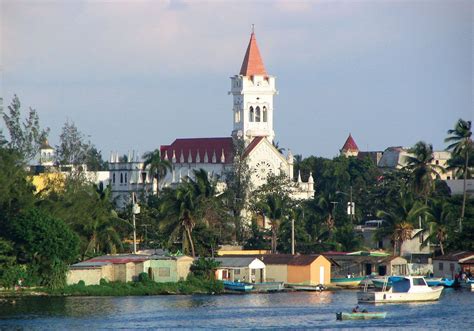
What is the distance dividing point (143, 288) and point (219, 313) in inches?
459

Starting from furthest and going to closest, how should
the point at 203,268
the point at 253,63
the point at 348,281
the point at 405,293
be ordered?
1. the point at 253,63
2. the point at 348,281
3. the point at 203,268
4. the point at 405,293

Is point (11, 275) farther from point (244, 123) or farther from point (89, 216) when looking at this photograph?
point (244, 123)

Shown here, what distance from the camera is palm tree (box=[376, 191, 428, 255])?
90.4 meters

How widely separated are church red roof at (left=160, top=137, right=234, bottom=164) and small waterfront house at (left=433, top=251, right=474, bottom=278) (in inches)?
1838

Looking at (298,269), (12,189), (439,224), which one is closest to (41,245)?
(12,189)

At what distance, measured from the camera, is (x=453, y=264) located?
289 feet

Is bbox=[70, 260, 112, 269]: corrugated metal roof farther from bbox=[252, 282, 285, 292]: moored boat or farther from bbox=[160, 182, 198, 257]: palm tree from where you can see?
bbox=[252, 282, 285, 292]: moored boat

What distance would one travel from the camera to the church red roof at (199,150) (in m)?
138

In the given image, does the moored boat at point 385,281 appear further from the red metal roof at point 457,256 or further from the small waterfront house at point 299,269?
the red metal roof at point 457,256

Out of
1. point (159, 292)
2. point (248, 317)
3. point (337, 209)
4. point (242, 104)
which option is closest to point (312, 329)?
point (248, 317)

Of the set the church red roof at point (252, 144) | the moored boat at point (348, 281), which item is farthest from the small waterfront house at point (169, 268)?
the church red roof at point (252, 144)

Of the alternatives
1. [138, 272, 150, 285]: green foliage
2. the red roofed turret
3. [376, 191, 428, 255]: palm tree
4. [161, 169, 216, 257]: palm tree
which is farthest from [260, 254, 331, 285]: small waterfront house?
the red roofed turret

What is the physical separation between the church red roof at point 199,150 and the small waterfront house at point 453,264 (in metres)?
46.7

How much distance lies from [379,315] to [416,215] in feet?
92.9
